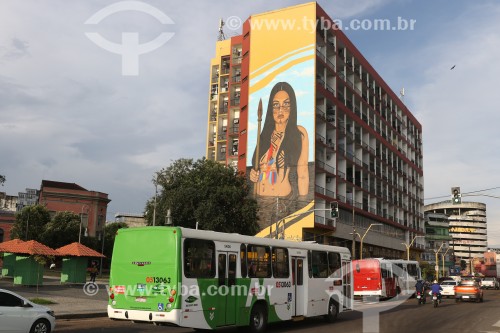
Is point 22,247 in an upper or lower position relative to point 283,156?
lower

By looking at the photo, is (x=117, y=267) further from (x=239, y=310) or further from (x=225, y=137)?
(x=225, y=137)

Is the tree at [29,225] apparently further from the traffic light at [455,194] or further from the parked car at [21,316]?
the parked car at [21,316]

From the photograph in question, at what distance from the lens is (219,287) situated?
14.0 meters

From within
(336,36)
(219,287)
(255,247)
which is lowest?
(219,287)

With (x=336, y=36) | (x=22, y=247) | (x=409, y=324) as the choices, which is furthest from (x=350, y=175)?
(x=409, y=324)

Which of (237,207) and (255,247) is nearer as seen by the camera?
(255,247)

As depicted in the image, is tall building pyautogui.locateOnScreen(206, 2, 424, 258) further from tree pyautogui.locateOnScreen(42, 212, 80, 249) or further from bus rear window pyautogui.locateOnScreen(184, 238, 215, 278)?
bus rear window pyautogui.locateOnScreen(184, 238, 215, 278)

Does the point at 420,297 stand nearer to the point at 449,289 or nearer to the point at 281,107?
the point at 449,289

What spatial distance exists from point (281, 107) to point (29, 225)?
4541 centimetres

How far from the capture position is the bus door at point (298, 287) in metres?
17.5

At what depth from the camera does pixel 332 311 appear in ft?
65.2

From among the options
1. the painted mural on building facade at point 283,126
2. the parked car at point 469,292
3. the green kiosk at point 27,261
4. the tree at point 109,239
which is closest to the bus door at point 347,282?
the parked car at point 469,292

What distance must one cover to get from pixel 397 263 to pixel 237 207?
1532 cm

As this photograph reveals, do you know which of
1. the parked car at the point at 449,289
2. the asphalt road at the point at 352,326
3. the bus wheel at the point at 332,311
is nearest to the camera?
the asphalt road at the point at 352,326
